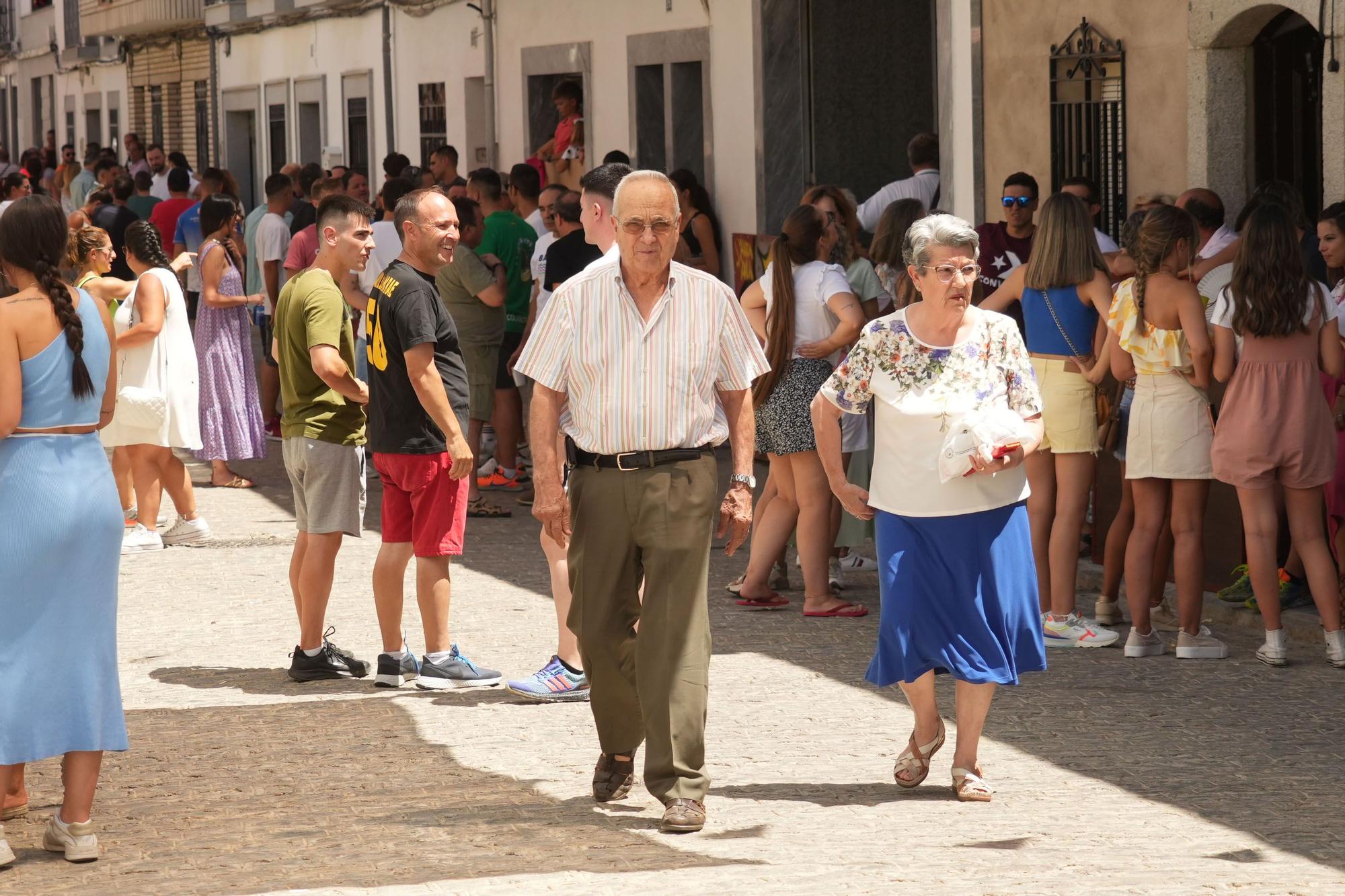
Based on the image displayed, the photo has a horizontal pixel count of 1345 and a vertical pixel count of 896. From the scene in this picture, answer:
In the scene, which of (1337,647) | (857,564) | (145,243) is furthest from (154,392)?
(1337,647)

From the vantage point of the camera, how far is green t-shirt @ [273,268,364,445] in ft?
24.7

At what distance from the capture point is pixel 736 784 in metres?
6.17

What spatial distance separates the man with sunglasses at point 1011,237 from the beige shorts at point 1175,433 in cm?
249

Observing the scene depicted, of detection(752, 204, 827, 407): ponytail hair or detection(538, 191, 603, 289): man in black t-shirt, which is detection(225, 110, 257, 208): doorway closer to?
detection(538, 191, 603, 289): man in black t-shirt

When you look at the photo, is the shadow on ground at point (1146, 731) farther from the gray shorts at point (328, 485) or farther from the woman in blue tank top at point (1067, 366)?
the gray shorts at point (328, 485)

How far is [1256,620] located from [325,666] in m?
3.82

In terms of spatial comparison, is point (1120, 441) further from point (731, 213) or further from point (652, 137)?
point (652, 137)

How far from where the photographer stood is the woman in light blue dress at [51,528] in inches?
213

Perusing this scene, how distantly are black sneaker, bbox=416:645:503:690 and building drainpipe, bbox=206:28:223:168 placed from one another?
25.0 meters

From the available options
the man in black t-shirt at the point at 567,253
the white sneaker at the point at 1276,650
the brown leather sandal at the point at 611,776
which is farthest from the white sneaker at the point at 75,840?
the man in black t-shirt at the point at 567,253

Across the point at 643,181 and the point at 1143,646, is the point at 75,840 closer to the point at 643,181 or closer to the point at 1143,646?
the point at 643,181

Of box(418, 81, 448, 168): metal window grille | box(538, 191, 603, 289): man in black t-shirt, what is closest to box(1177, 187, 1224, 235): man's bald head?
box(538, 191, 603, 289): man in black t-shirt

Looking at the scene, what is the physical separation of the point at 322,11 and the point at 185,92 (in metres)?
9.64

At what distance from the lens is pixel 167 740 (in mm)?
6816
